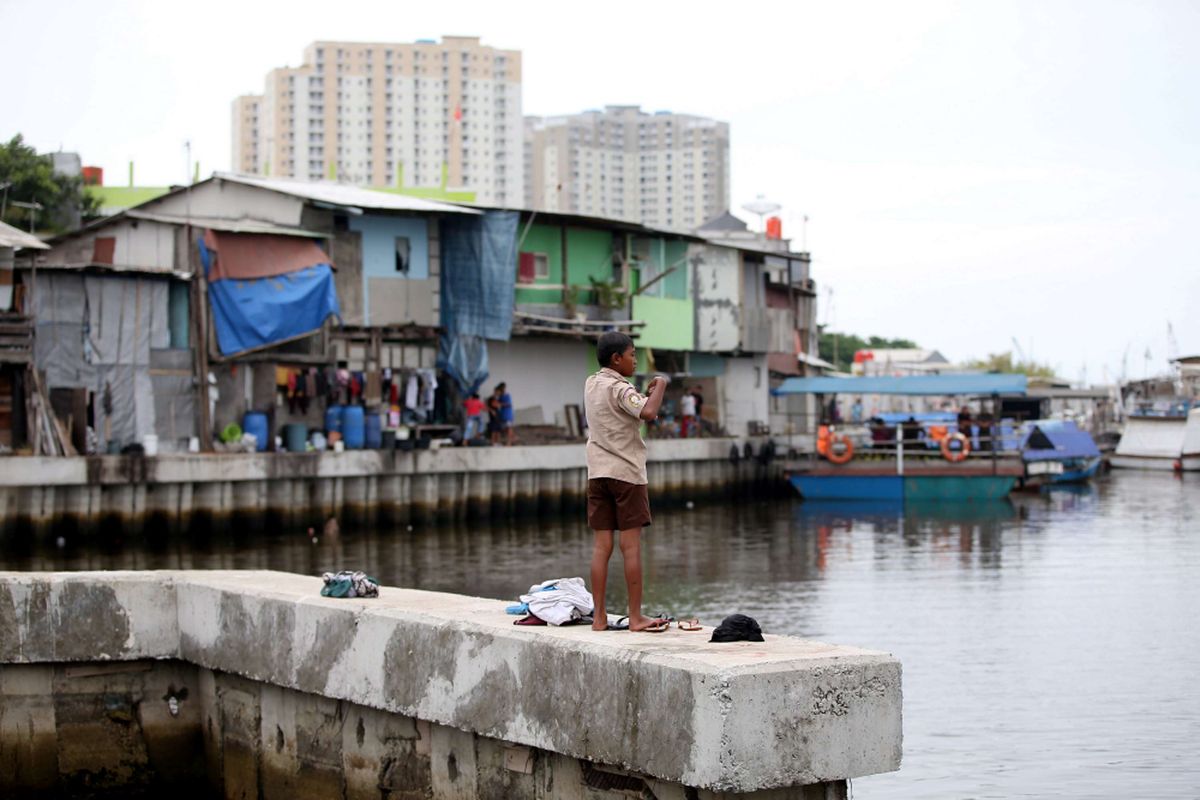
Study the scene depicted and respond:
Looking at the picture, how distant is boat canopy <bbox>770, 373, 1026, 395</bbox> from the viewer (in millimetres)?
40469

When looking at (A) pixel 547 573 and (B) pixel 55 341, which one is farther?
(B) pixel 55 341

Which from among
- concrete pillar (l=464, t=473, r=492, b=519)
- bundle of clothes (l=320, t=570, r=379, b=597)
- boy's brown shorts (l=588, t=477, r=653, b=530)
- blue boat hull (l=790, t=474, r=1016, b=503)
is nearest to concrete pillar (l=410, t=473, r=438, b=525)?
concrete pillar (l=464, t=473, r=492, b=519)

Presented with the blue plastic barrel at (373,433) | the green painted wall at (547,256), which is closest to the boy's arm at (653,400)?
the blue plastic barrel at (373,433)

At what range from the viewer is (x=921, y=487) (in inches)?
1571

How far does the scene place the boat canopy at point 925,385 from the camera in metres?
40.5

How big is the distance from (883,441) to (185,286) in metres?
19.7

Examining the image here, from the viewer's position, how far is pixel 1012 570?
25.4 metres

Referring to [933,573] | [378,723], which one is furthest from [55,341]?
[378,723]

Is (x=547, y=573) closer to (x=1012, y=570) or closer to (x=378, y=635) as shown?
(x=1012, y=570)

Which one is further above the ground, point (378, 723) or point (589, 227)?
point (589, 227)

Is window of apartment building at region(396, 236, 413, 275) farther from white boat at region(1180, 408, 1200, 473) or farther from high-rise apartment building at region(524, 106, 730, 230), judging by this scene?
high-rise apartment building at region(524, 106, 730, 230)

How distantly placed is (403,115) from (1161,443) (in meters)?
93.1

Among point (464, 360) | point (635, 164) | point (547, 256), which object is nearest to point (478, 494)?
point (464, 360)

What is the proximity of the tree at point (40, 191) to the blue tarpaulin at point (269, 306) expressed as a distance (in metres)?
13.7
